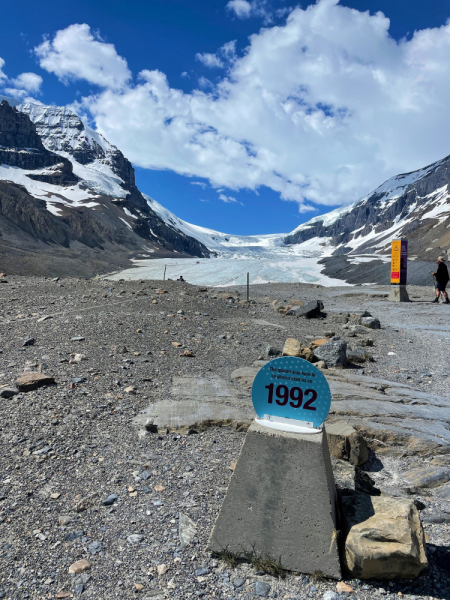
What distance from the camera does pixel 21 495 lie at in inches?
183

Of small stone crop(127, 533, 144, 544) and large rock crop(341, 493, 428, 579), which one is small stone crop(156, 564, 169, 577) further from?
large rock crop(341, 493, 428, 579)

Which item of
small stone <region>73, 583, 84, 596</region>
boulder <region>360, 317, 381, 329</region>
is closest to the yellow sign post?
boulder <region>360, 317, 381, 329</region>

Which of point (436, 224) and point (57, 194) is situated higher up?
point (57, 194)

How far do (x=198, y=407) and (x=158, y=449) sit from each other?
1314mm

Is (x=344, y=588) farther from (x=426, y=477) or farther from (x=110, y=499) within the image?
(x=110, y=499)

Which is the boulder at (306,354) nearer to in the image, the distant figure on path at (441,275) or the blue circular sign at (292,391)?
the blue circular sign at (292,391)

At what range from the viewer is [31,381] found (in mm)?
7199

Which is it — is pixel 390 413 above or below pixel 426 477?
above

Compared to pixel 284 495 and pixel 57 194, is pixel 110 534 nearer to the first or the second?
pixel 284 495

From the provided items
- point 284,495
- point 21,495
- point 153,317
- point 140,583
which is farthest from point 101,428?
point 153,317

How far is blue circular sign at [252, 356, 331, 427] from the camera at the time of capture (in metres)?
3.95

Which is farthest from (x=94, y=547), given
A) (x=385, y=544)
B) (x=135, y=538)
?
(x=385, y=544)

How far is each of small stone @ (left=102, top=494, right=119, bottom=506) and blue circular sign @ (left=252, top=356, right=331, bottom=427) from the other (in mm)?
1986

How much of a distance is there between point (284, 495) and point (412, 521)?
46.7 inches
